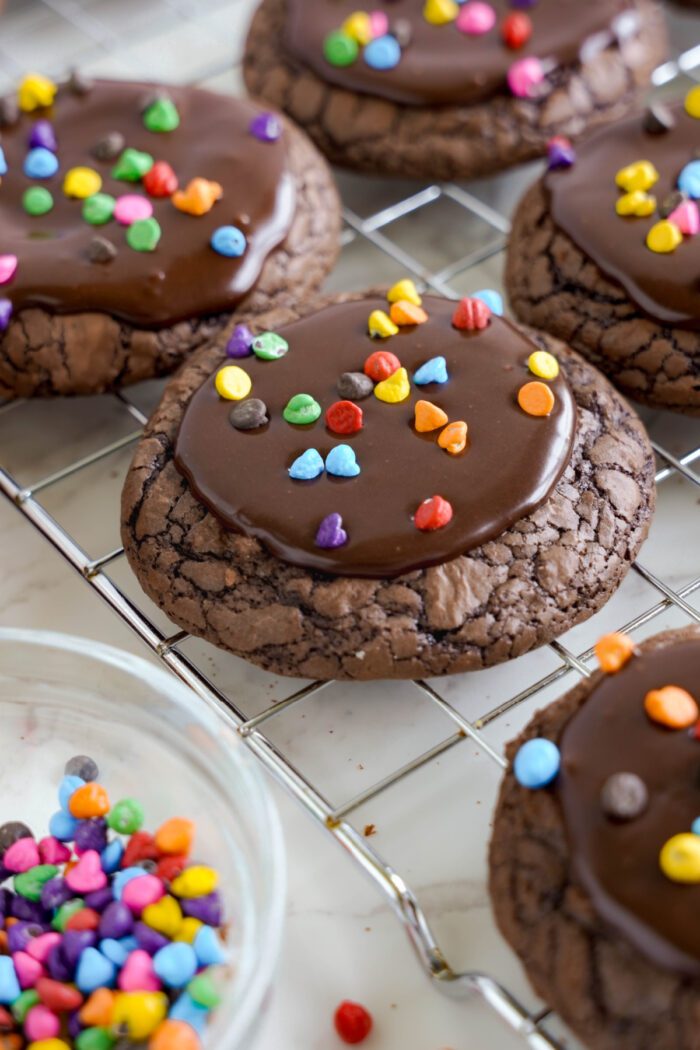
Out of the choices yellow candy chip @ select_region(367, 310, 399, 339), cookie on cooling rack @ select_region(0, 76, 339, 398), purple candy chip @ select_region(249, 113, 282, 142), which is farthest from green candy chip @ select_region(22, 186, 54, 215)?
yellow candy chip @ select_region(367, 310, 399, 339)

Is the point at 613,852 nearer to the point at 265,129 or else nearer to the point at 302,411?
the point at 302,411

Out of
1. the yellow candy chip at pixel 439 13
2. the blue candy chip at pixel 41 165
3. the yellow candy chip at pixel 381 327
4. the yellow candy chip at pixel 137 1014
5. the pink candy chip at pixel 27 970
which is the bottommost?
the pink candy chip at pixel 27 970

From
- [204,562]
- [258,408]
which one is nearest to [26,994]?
[204,562]

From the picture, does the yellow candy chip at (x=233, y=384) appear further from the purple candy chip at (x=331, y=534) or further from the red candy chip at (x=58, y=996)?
the red candy chip at (x=58, y=996)

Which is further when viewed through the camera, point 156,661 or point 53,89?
point 53,89

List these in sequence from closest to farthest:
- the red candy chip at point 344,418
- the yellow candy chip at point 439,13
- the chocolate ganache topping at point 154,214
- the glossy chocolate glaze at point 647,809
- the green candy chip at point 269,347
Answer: the glossy chocolate glaze at point 647,809 < the red candy chip at point 344,418 < the green candy chip at point 269,347 < the chocolate ganache topping at point 154,214 < the yellow candy chip at point 439,13

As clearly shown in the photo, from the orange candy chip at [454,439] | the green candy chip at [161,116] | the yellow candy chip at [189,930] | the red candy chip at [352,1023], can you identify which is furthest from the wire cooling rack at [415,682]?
the green candy chip at [161,116]

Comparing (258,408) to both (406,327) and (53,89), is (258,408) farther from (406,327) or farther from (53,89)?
(53,89)

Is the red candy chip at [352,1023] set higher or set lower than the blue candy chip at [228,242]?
lower
